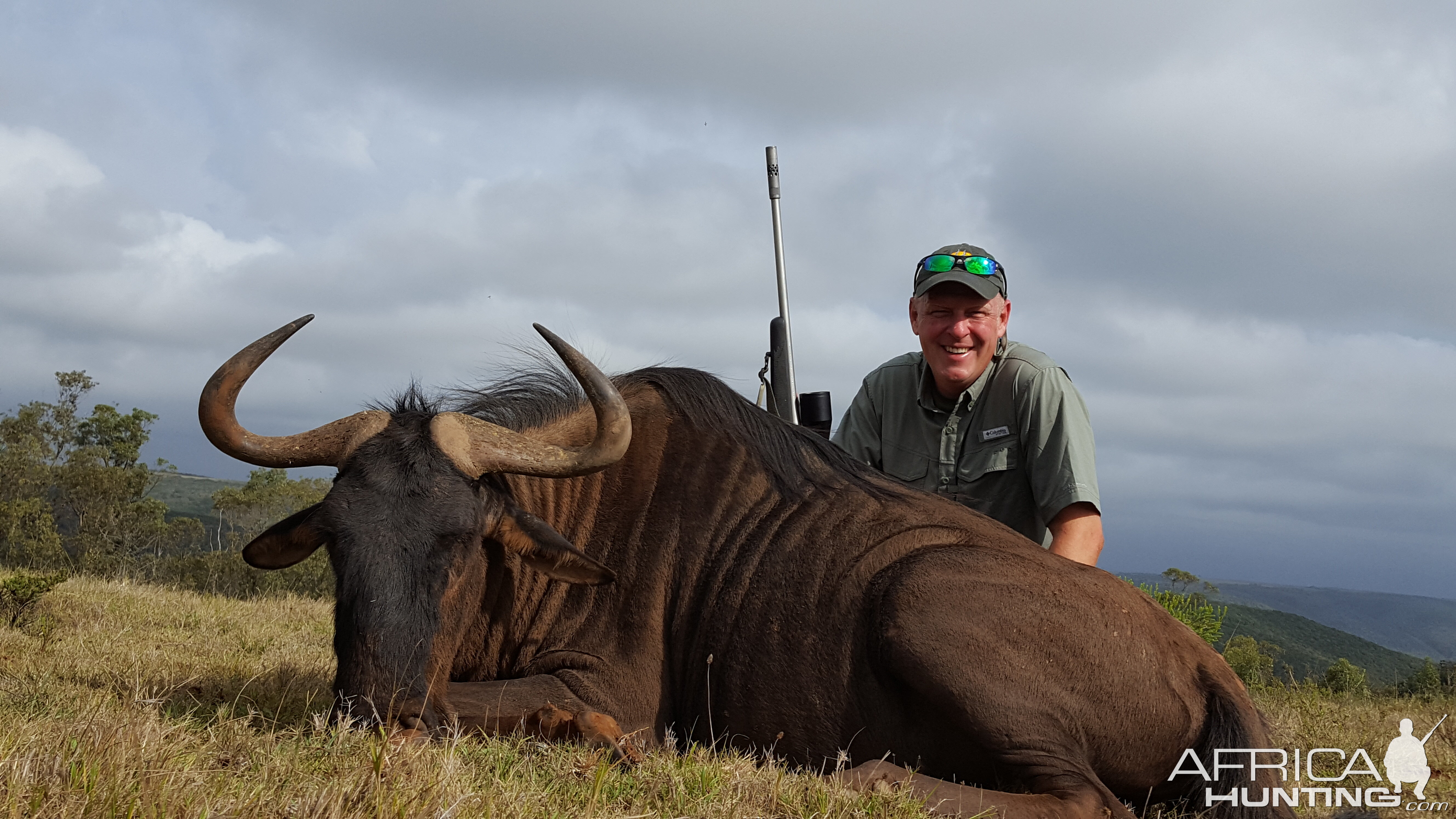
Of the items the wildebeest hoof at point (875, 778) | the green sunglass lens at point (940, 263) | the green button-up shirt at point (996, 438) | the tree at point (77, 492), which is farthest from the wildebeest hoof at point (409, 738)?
the tree at point (77, 492)

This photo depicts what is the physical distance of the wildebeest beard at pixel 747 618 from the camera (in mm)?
4230

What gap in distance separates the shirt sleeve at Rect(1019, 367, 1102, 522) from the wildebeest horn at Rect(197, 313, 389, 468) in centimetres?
360

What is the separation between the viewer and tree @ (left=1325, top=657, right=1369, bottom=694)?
379 inches

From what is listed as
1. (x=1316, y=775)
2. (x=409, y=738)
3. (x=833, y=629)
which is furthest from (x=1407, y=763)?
(x=409, y=738)

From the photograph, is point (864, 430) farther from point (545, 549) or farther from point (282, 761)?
point (282, 761)

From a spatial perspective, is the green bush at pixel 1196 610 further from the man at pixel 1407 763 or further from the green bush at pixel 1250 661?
the man at pixel 1407 763

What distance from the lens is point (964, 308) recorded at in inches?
255

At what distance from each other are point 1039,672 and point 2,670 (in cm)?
530

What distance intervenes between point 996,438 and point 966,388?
40 centimetres

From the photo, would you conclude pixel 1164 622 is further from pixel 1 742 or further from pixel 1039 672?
pixel 1 742

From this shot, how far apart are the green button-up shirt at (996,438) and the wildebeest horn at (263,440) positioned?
2.91m

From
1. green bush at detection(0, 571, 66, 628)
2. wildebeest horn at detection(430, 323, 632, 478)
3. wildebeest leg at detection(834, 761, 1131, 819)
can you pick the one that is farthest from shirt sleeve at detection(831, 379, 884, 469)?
green bush at detection(0, 571, 66, 628)

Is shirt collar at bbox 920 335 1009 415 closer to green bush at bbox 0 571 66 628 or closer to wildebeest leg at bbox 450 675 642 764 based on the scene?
wildebeest leg at bbox 450 675 642 764

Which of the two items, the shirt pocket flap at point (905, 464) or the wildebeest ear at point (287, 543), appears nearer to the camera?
the wildebeest ear at point (287, 543)
